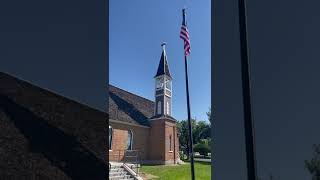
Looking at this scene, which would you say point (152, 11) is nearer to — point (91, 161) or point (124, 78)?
point (124, 78)

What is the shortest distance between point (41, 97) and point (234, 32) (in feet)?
10.5

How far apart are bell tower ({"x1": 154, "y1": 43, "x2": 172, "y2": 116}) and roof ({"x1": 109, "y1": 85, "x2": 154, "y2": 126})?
4.27ft

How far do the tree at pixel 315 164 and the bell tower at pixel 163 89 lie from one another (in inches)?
893

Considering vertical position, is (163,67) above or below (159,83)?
above

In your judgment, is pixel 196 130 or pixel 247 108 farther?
pixel 196 130

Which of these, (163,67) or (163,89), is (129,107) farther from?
(163,67)

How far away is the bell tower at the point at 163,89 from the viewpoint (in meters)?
27.6

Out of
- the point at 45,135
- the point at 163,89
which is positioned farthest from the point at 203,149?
the point at 45,135

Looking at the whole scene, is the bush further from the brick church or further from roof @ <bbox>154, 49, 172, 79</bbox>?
roof @ <bbox>154, 49, 172, 79</bbox>

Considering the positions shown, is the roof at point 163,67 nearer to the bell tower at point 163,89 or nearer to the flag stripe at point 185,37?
the bell tower at point 163,89

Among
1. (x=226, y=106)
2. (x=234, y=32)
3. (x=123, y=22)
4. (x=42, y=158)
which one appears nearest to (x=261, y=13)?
(x=234, y=32)

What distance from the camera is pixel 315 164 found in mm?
4379

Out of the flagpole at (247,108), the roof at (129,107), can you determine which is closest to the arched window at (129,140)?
the roof at (129,107)

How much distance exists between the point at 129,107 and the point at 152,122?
243 centimetres
